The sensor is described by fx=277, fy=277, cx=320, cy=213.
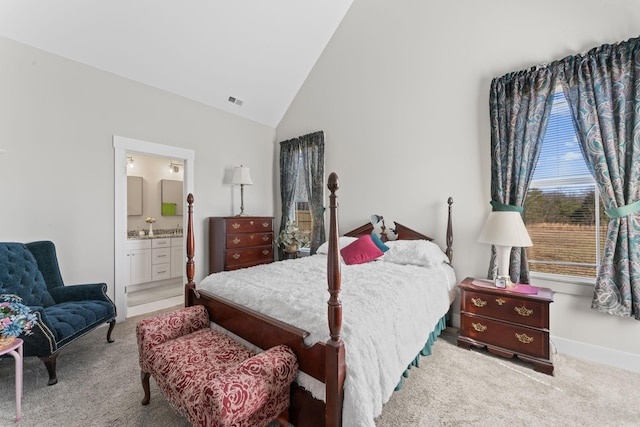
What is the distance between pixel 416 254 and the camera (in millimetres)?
2982

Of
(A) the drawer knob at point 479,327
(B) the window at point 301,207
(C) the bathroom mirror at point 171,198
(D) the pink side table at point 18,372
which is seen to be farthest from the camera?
(C) the bathroom mirror at point 171,198

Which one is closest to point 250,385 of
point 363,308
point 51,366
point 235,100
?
point 363,308

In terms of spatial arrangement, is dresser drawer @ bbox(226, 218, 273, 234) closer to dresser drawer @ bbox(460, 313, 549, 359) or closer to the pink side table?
the pink side table

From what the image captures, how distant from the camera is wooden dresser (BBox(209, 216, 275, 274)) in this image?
13.2 ft

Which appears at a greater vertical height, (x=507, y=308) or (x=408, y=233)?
(x=408, y=233)

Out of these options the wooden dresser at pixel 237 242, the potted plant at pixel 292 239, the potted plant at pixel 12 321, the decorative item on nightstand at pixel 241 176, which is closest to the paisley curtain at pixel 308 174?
the potted plant at pixel 292 239

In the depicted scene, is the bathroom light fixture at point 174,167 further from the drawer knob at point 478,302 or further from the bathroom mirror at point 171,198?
the drawer knob at point 478,302

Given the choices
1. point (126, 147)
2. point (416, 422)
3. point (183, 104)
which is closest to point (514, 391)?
point (416, 422)

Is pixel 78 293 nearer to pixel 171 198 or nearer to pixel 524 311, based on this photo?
pixel 171 198

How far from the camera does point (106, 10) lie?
2.79 metres

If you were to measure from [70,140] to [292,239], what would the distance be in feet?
9.60

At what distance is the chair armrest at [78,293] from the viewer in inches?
105

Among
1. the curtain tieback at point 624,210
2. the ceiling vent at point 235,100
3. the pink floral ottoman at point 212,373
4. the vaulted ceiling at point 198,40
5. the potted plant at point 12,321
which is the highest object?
the vaulted ceiling at point 198,40

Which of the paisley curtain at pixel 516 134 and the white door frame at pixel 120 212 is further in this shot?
the white door frame at pixel 120 212
